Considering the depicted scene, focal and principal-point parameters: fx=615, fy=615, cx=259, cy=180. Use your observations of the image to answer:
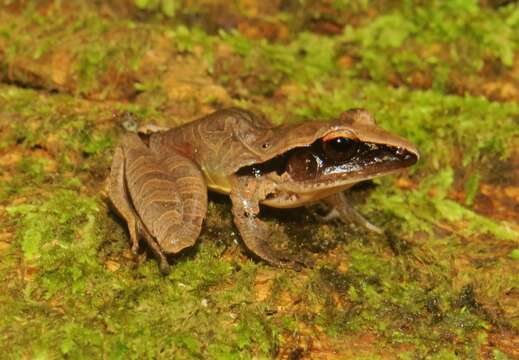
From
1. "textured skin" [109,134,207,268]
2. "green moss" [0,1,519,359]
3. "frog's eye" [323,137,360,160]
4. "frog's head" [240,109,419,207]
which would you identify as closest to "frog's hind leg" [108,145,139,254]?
"textured skin" [109,134,207,268]

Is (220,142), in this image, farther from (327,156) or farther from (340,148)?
(340,148)

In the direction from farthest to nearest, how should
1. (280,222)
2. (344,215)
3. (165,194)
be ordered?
1. (344,215)
2. (280,222)
3. (165,194)

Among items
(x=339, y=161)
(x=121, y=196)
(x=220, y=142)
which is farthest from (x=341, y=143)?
(x=121, y=196)

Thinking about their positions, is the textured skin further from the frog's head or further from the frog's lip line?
the frog's lip line

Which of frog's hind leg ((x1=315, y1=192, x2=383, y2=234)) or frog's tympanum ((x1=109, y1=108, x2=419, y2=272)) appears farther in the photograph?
frog's hind leg ((x1=315, y1=192, x2=383, y2=234))

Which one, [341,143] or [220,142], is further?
[220,142]

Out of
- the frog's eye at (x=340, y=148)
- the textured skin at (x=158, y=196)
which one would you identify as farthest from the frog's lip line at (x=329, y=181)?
the textured skin at (x=158, y=196)
